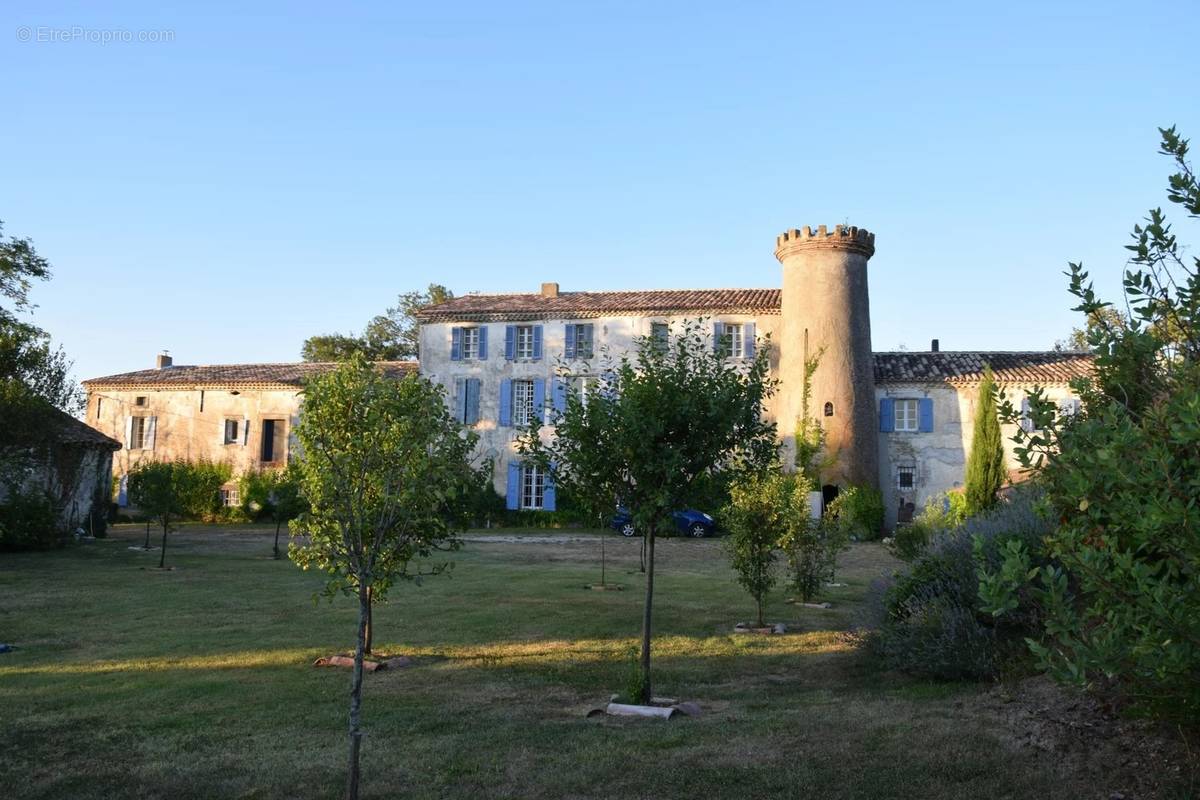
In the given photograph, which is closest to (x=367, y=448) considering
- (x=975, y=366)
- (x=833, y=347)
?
(x=833, y=347)

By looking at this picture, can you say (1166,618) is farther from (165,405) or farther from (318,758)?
(165,405)

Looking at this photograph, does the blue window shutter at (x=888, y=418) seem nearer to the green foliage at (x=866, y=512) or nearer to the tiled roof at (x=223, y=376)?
the green foliage at (x=866, y=512)

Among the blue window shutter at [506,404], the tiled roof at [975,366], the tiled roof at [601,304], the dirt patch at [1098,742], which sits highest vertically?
the tiled roof at [601,304]

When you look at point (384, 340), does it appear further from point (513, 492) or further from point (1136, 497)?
point (1136, 497)

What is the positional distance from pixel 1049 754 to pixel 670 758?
2.76m

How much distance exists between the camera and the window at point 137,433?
39.6 metres

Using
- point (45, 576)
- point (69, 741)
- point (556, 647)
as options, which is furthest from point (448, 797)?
point (45, 576)

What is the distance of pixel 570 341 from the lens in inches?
1406

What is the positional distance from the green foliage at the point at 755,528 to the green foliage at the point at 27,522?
65.0 feet

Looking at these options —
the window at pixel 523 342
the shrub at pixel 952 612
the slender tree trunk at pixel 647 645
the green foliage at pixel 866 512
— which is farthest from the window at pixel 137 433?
the shrub at pixel 952 612

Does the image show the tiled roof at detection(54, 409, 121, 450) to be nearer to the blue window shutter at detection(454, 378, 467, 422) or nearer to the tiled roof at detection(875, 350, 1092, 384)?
the blue window shutter at detection(454, 378, 467, 422)

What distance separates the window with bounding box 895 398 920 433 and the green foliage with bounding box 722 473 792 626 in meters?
20.3

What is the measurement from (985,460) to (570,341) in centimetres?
1563

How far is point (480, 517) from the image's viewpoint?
34562 mm
